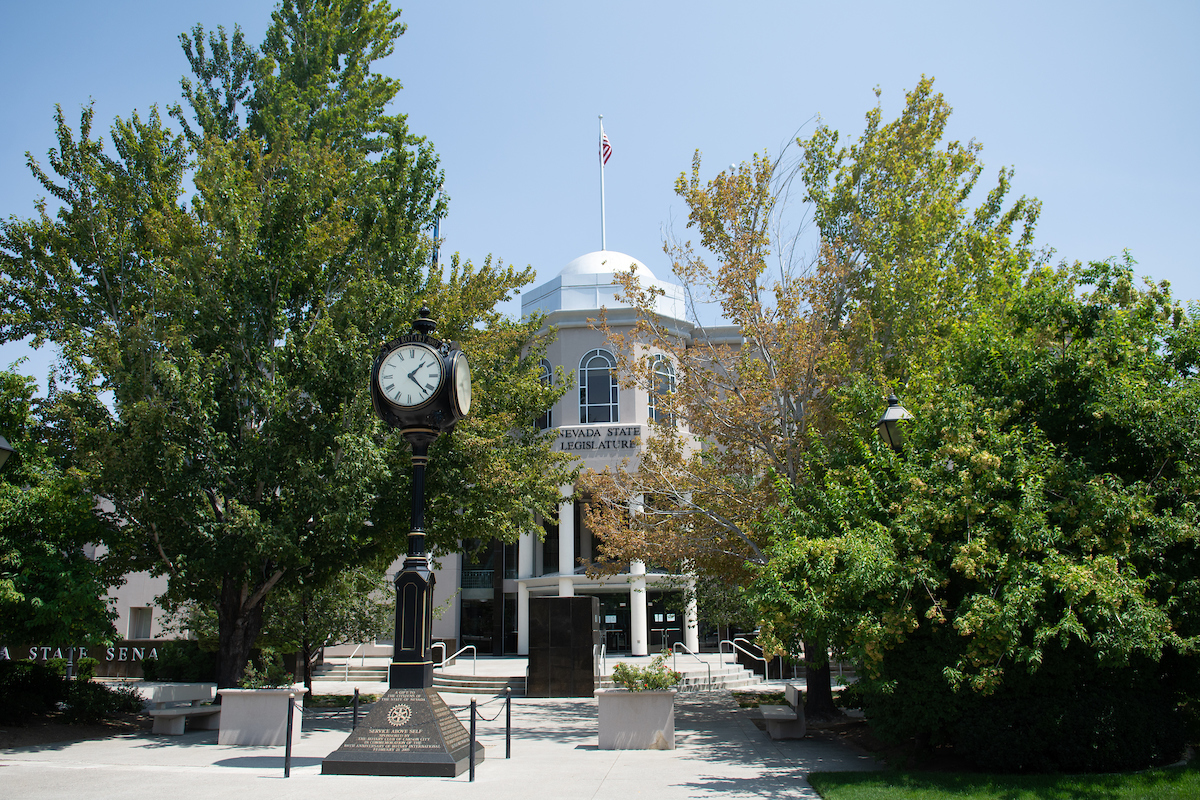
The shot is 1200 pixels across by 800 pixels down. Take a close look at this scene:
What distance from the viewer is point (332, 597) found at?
20.2 m

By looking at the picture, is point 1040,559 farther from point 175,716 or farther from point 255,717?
point 175,716

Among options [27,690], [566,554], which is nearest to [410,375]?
[27,690]

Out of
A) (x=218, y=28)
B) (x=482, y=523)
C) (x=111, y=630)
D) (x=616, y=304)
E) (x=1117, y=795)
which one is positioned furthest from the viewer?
(x=616, y=304)

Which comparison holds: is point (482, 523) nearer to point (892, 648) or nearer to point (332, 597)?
point (332, 597)

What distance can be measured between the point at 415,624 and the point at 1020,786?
690 cm

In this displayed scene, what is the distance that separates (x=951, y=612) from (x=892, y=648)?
0.84m

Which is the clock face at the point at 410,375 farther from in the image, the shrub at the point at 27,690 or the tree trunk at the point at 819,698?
the tree trunk at the point at 819,698

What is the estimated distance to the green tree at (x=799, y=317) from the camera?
1436 centimetres

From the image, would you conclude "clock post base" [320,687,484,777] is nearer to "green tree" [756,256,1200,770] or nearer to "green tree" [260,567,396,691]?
Result: "green tree" [756,256,1200,770]

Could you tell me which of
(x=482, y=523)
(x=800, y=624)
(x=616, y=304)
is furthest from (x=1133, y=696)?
(x=616, y=304)

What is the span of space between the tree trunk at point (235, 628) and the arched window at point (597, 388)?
18748 millimetres

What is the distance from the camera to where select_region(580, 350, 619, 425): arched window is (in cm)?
3262

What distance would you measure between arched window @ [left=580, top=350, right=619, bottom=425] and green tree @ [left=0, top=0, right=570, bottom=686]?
15044 mm

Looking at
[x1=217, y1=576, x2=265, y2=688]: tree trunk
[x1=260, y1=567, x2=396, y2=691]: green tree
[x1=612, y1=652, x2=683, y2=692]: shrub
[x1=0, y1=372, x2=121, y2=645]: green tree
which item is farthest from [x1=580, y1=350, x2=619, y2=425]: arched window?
[x1=612, y1=652, x2=683, y2=692]: shrub
